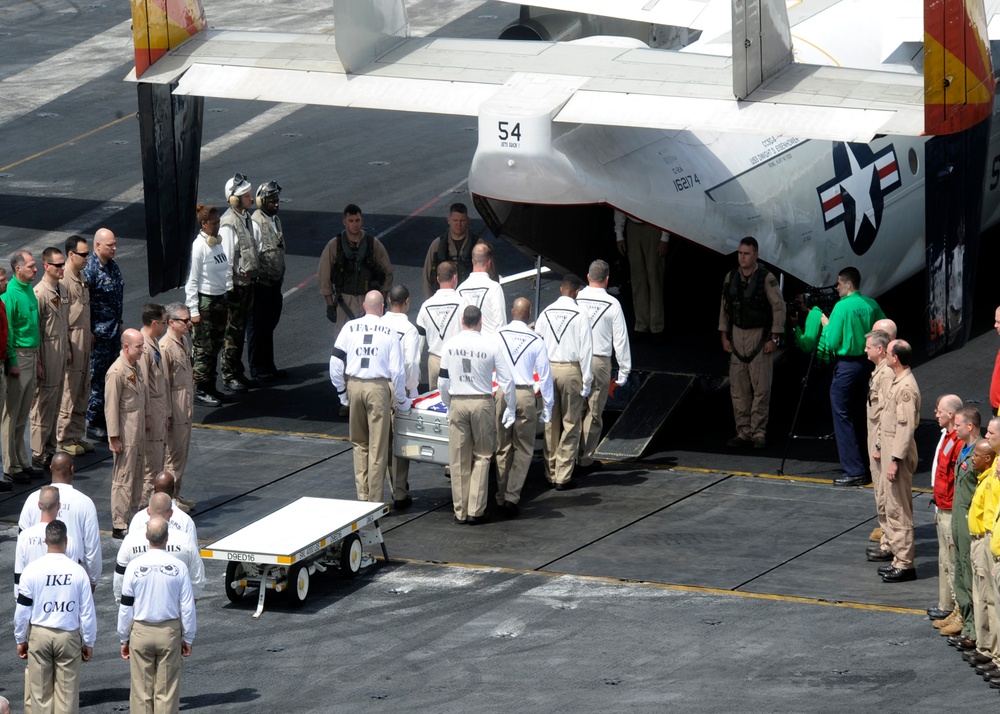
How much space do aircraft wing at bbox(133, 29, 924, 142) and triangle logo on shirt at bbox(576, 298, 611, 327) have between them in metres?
1.69

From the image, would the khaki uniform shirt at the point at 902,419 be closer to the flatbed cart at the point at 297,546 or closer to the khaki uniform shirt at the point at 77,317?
the flatbed cart at the point at 297,546

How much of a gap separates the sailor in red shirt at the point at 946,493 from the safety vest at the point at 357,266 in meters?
7.35

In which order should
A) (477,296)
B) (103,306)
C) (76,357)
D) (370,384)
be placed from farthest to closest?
(103,306) → (76,357) → (477,296) → (370,384)

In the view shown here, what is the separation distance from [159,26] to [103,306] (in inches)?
125

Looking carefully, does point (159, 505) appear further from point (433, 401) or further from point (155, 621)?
point (433, 401)

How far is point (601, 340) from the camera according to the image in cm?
1584

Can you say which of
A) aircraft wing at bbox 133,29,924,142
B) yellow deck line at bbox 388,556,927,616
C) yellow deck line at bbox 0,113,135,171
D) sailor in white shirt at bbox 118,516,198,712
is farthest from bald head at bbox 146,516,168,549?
yellow deck line at bbox 0,113,135,171

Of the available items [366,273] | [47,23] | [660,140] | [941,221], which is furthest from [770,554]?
[47,23]

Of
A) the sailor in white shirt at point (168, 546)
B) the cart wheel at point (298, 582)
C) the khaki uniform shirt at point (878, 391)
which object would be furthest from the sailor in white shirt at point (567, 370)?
the sailor in white shirt at point (168, 546)

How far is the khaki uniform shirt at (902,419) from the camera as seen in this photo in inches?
513

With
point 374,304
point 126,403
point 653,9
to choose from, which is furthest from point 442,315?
point 653,9

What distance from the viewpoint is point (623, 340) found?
15.8m

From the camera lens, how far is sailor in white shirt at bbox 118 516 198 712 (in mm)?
10633

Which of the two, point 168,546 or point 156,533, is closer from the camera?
point 156,533
